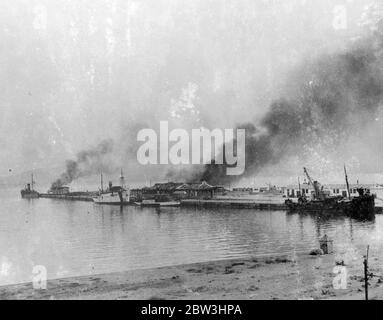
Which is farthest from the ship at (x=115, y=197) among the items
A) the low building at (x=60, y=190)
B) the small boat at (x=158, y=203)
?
the low building at (x=60, y=190)

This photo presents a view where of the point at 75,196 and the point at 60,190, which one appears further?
the point at 60,190

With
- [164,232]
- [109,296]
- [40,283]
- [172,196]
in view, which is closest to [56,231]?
[164,232]

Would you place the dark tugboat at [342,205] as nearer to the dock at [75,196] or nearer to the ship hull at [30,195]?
the dock at [75,196]

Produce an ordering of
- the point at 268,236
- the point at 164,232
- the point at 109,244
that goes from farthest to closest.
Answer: the point at 164,232 → the point at 268,236 → the point at 109,244

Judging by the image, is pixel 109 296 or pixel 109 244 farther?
pixel 109 244

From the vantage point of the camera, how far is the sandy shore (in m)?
14.7

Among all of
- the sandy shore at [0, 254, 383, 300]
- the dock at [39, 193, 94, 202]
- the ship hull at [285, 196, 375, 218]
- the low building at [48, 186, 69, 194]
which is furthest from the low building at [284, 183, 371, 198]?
the low building at [48, 186, 69, 194]

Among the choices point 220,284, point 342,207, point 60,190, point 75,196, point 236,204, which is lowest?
point 220,284

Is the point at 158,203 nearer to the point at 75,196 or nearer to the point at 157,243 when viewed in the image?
the point at 75,196

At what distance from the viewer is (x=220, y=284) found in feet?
54.2

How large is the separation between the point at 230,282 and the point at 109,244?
17.9 metres

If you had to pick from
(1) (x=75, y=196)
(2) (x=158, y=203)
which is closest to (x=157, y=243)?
(2) (x=158, y=203)

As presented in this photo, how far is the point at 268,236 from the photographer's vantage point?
35219mm
